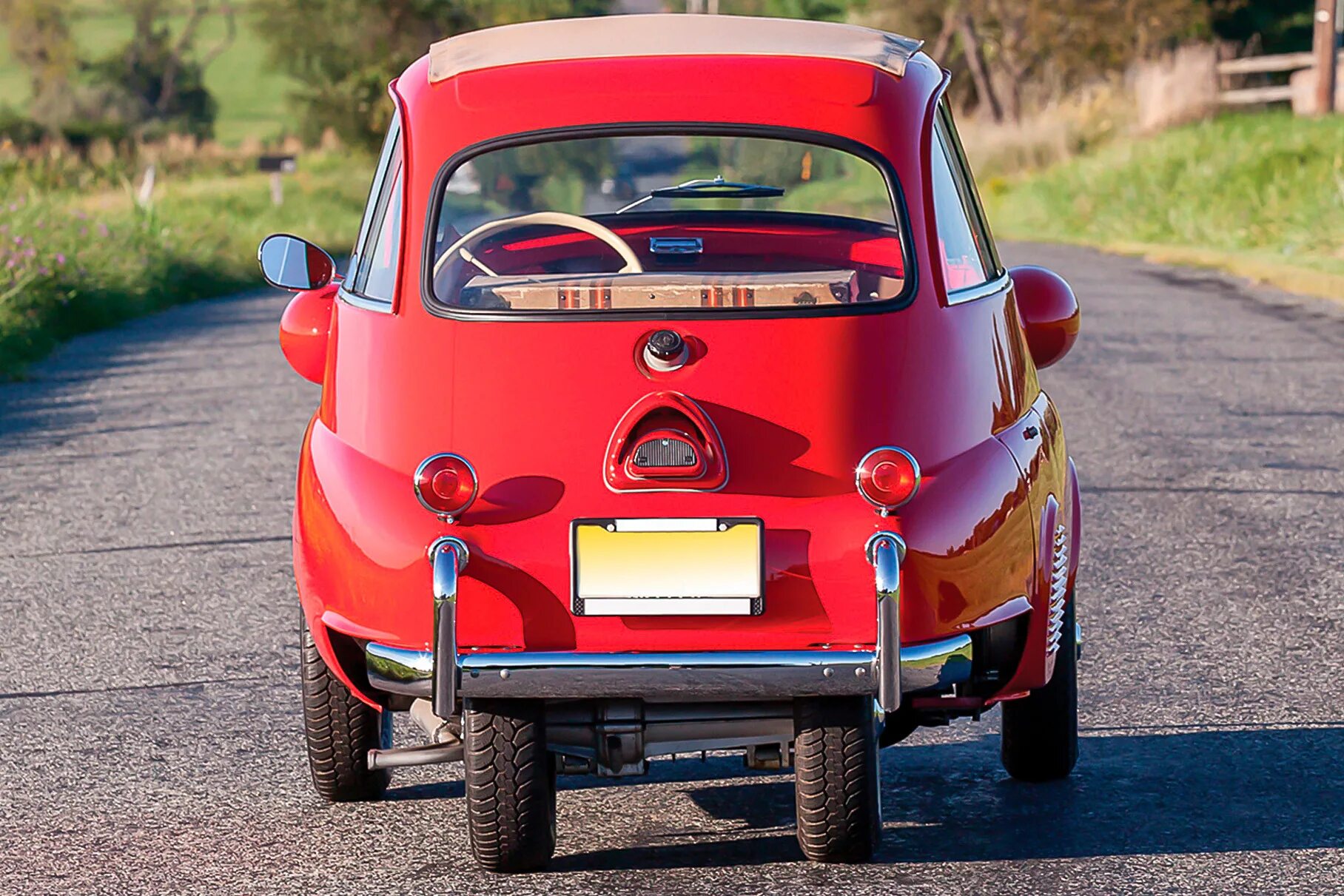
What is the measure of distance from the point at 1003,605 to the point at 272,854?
1636 millimetres

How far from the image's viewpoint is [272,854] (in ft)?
14.5

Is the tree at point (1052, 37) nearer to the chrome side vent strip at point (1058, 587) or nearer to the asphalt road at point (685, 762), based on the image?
the asphalt road at point (685, 762)

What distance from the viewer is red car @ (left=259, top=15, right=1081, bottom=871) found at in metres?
3.94

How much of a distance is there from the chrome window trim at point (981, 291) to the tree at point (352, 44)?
177 feet

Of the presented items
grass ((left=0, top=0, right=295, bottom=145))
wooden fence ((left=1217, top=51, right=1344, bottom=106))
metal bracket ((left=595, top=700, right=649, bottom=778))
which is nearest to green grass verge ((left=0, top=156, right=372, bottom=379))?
metal bracket ((left=595, top=700, right=649, bottom=778))

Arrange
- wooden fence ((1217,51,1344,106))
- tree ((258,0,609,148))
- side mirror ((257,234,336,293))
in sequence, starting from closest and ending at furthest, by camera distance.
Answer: side mirror ((257,234,336,293)) < wooden fence ((1217,51,1344,106)) < tree ((258,0,609,148))

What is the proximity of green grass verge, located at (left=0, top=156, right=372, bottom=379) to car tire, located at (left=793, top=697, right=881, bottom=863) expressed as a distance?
10430 mm

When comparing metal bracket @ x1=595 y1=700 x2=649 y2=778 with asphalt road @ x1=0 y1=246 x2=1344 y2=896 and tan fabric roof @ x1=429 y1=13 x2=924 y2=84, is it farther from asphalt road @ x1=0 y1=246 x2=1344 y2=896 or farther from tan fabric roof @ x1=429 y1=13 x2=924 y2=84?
tan fabric roof @ x1=429 y1=13 x2=924 y2=84

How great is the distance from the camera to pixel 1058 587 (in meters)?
4.42

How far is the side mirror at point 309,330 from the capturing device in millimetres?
5262

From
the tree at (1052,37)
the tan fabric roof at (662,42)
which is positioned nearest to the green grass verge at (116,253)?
the tan fabric roof at (662,42)

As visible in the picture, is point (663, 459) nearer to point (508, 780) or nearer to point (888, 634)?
point (888, 634)

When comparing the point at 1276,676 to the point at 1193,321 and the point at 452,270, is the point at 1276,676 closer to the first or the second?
the point at 452,270

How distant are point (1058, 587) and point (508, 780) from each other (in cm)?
125
